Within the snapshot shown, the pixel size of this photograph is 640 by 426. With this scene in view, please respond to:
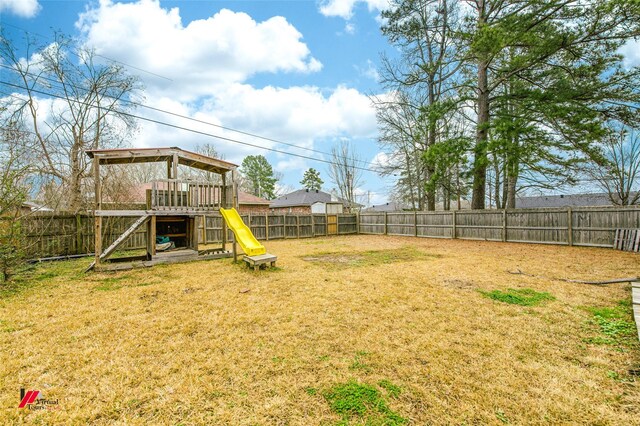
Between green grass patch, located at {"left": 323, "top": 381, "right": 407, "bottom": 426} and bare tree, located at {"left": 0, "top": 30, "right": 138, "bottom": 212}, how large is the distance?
11.3 meters

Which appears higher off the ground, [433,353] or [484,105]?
[484,105]

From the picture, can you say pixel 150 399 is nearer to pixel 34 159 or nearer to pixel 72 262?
pixel 72 262

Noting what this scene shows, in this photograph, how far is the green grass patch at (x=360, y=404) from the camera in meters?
1.70

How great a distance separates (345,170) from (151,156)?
23.2 meters

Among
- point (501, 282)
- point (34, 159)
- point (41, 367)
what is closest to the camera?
point (41, 367)

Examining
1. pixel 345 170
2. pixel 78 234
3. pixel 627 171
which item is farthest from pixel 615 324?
pixel 345 170

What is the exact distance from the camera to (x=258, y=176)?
34.7m

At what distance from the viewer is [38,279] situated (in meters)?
5.57

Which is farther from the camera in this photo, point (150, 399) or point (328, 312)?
point (328, 312)

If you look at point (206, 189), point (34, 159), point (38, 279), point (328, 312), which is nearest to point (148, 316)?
point (328, 312)

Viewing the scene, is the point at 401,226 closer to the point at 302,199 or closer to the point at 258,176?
the point at 302,199

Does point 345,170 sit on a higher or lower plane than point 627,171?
higher

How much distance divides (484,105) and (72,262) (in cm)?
1649

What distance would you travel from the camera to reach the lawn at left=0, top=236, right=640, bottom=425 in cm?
180
